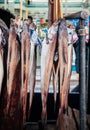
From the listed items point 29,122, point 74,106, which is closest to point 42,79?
point 29,122

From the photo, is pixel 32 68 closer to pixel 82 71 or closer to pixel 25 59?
pixel 25 59

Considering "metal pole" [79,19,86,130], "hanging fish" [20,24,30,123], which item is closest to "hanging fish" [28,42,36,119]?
"hanging fish" [20,24,30,123]

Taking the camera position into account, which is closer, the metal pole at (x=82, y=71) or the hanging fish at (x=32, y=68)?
the metal pole at (x=82, y=71)

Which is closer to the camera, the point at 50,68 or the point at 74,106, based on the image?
the point at 50,68

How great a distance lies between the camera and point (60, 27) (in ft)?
7.97

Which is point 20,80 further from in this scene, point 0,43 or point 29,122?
point 29,122

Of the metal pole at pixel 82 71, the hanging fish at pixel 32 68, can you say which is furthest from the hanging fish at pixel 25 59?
the metal pole at pixel 82 71

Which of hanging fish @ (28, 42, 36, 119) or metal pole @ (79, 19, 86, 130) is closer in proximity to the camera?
metal pole @ (79, 19, 86, 130)

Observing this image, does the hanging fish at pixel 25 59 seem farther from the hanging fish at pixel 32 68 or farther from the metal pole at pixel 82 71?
the metal pole at pixel 82 71

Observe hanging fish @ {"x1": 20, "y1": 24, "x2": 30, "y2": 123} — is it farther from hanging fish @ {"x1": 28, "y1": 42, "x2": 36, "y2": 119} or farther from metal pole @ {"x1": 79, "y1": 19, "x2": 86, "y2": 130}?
metal pole @ {"x1": 79, "y1": 19, "x2": 86, "y2": 130}

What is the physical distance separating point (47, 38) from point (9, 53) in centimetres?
33

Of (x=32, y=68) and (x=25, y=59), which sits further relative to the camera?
(x=32, y=68)

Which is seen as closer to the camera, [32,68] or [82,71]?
[82,71]

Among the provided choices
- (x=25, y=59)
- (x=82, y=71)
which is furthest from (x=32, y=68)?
(x=82, y=71)
